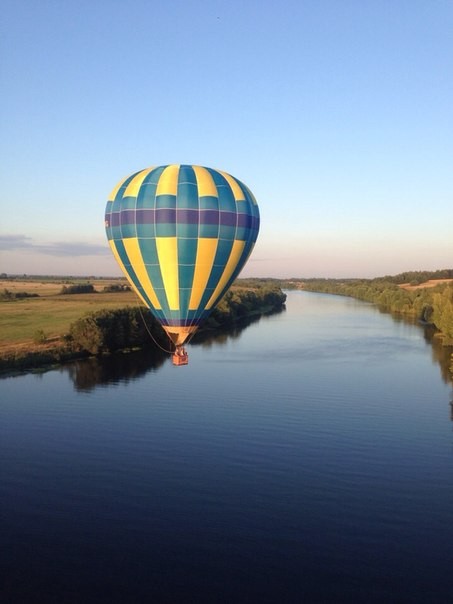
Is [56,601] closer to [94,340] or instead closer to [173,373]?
[173,373]

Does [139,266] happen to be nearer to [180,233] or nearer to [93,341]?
[180,233]

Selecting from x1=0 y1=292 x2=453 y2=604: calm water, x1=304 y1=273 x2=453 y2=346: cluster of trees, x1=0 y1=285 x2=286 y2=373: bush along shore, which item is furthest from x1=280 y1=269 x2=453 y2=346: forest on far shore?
x1=0 y1=285 x2=286 y2=373: bush along shore

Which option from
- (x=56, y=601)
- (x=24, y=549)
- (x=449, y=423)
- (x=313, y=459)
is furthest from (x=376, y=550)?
(x=449, y=423)

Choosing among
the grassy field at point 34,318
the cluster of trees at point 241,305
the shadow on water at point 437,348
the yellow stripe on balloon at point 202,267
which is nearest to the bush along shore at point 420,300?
the shadow on water at point 437,348

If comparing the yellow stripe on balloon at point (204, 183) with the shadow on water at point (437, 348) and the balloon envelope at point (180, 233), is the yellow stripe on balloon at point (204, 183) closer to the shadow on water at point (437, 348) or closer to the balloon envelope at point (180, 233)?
the balloon envelope at point (180, 233)

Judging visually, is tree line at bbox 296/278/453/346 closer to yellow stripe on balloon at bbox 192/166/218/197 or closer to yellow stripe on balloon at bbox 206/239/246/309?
yellow stripe on balloon at bbox 206/239/246/309

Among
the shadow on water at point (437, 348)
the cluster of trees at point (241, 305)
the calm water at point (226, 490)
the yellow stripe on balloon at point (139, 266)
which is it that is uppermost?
the yellow stripe on balloon at point (139, 266)

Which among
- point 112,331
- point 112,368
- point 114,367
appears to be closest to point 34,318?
point 112,331
